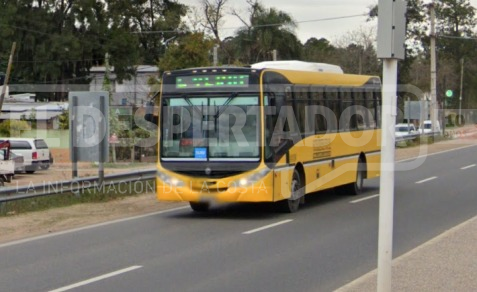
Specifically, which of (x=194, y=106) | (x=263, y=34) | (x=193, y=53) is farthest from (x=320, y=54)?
(x=194, y=106)

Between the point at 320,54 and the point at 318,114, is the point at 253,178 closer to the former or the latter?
the point at 318,114

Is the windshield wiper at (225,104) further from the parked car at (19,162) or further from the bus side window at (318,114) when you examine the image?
the parked car at (19,162)

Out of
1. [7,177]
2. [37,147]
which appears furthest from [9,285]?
[37,147]

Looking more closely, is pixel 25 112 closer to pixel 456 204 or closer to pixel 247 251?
pixel 456 204

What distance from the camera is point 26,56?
72.4m

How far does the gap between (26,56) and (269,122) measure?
199 feet

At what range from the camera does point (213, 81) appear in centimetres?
1580

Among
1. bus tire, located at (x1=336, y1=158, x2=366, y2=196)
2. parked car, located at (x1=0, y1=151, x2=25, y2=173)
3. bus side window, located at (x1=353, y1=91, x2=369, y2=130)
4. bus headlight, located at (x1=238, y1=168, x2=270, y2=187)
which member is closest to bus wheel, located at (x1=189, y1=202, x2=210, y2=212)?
bus headlight, located at (x1=238, y1=168, x2=270, y2=187)

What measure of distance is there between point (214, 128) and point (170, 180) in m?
1.39

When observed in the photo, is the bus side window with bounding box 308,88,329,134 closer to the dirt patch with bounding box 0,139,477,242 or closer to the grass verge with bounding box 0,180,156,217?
the dirt patch with bounding box 0,139,477,242

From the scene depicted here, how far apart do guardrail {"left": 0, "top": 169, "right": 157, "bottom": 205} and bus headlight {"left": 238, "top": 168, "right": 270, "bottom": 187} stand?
4.84 meters

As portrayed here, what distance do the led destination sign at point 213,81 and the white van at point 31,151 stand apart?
69.4 ft

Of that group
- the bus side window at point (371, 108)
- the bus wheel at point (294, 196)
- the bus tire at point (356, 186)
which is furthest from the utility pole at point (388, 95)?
the bus side window at point (371, 108)

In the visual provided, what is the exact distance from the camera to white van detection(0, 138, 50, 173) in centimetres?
3553
